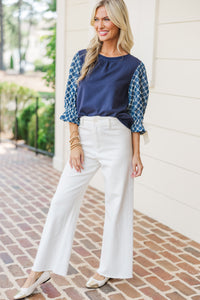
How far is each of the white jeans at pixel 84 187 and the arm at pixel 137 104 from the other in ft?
0.12

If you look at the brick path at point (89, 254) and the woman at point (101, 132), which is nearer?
the woman at point (101, 132)

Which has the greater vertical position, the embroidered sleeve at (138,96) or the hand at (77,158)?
the embroidered sleeve at (138,96)

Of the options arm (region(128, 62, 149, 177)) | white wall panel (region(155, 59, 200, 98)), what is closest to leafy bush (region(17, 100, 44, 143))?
white wall panel (region(155, 59, 200, 98))

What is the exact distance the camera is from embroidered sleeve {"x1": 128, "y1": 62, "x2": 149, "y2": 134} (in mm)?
2322

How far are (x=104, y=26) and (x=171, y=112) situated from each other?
149cm

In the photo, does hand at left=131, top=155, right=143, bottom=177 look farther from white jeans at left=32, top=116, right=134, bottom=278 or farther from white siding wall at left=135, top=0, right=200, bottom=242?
white siding wall at left=135, top=0, right=200, bottom=242

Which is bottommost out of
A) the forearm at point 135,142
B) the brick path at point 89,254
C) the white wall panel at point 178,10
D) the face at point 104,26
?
the brick path at point 89,254

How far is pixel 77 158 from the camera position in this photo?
93.4 inches

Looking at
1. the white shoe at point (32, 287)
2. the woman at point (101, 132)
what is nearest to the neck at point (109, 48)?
the woman at point (101, 132)

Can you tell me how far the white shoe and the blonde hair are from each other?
3.94 feet

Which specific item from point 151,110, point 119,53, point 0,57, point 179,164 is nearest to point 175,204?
point 179,164

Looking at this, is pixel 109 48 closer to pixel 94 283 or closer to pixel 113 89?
pixel 113 89

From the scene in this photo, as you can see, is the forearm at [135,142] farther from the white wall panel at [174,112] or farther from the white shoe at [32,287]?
the white wall panel at [174,112]

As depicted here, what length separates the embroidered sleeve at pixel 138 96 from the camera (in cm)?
232
